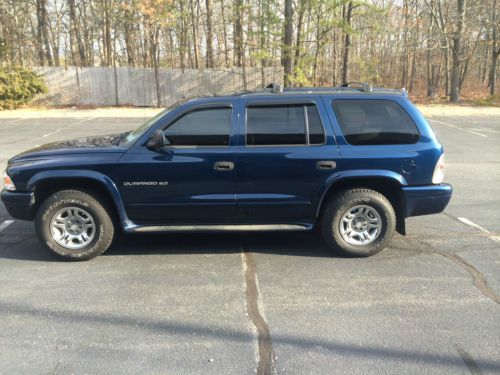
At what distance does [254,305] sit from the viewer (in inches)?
142

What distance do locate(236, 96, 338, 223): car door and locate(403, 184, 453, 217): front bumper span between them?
2.84 feet

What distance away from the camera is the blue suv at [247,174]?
4359 millimetres

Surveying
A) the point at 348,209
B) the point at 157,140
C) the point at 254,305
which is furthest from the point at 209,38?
the point at 254,305

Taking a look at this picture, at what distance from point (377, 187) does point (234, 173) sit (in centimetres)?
156

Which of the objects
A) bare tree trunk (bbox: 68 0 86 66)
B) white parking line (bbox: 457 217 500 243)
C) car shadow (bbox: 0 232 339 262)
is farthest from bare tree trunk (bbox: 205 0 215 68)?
car shadow (bbox: 0 232 339 262)

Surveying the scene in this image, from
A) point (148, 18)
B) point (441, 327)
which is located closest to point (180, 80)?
point (148, 18)

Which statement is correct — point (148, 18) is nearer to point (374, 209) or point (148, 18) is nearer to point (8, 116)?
point (8, 116)

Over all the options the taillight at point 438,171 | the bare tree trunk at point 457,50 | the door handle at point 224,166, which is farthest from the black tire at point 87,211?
the bare tree trunk at point 457,50

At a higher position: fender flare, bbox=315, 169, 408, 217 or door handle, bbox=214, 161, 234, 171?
door handle, bbox=214, 161, 234, 171

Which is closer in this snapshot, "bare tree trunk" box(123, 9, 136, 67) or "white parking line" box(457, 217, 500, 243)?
"white parking line" box(457, 217, 500, 243)

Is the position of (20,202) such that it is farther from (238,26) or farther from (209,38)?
(209,38)

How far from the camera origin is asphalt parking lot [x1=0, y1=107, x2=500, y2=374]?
2.88 meters

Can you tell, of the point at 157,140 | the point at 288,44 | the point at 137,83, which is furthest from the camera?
the point at 137,83

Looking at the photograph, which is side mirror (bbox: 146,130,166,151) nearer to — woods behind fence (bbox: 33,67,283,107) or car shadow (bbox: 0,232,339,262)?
car shadow (bbox: 0,232,339,262)
